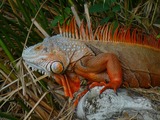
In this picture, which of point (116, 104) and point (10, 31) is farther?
point (10, 31)

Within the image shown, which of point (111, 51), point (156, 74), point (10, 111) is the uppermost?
point (111, 51)

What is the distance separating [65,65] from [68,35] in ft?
0.75

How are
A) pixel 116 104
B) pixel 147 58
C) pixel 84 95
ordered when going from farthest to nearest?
1. pixel 147 58
2. pixel 84 95
3. pixel 116 104

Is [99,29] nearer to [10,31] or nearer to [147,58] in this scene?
[147,58]

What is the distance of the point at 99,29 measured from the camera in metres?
3.24

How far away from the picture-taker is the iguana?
312 cm

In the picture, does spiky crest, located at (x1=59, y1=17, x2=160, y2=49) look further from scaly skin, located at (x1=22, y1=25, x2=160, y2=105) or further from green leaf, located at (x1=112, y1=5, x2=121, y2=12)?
green leaf, located at (x1=112, y1=5, x2=121, y2=12)

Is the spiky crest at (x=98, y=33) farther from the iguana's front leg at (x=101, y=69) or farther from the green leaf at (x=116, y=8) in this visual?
the green leaf at (x=116, y=8)

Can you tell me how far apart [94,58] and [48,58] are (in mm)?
300

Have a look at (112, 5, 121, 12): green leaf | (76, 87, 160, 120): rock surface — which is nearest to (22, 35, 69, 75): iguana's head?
(76, 87, 160, 120): rock surface

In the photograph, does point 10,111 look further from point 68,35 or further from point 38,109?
point 68,35

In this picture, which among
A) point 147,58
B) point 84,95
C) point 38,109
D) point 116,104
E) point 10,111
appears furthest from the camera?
point 10,111

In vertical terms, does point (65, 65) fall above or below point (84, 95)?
above

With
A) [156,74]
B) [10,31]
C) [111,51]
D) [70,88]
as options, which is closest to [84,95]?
[70,88]
